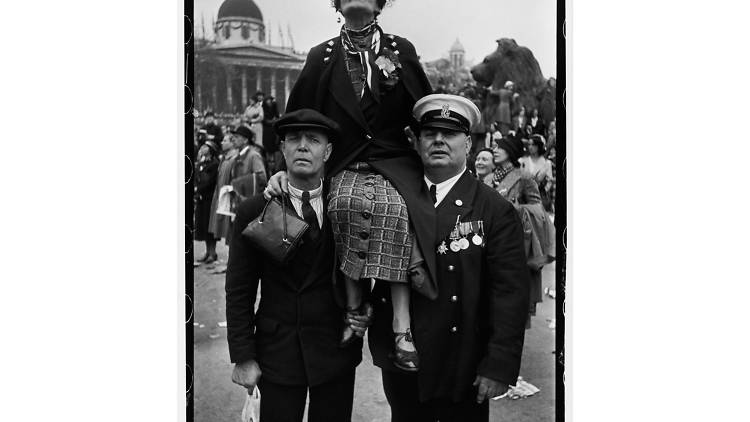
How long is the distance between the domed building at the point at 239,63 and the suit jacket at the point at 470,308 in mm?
1034

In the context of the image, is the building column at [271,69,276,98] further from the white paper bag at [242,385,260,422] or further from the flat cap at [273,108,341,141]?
the white paper bag at [242,385,260,422]

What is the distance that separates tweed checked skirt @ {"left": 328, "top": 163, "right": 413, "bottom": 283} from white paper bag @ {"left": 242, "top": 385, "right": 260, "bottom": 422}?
2.76ft

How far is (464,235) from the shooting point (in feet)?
11.0

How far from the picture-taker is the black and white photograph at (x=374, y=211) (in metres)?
3.35

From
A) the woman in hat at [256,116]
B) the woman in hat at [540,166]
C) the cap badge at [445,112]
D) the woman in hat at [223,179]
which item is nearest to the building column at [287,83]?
the woman in hat at [256,116]

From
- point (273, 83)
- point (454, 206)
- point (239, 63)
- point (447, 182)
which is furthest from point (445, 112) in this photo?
point (239, 63)

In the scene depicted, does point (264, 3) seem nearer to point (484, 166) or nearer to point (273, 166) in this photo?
point (273, 166)

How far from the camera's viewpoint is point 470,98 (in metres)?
3.55

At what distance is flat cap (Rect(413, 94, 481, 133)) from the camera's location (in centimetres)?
337

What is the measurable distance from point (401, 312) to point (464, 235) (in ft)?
1.54

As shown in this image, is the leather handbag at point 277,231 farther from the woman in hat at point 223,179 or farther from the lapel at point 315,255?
the woman in hat at point 223,179

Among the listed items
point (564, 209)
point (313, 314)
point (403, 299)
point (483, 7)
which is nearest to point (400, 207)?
point (403, 299)

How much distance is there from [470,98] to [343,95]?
2.10ft

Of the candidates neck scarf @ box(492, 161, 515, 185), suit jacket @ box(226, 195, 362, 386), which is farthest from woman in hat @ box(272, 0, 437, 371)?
neck scarf @ box(492, 161, 515, 185)
